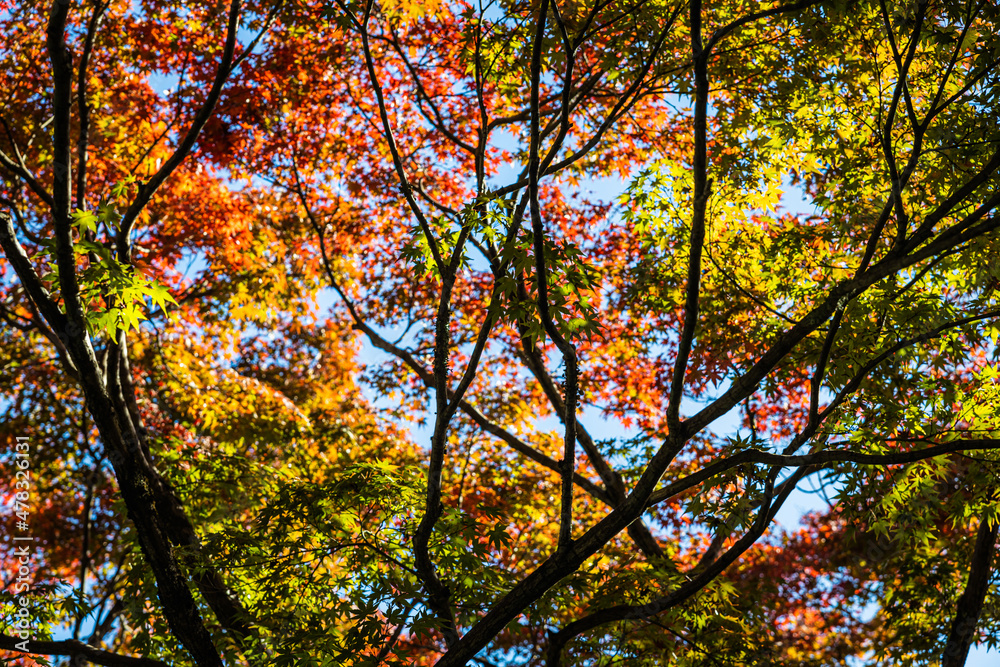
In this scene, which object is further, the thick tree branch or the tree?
the thick tree branch

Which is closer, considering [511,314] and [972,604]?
[511,314]

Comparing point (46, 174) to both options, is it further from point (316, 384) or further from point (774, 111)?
point (774, 111)

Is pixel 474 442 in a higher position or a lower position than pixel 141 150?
lower

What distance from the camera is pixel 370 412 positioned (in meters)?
10.4

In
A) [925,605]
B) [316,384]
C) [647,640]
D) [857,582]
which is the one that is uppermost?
[316,384]

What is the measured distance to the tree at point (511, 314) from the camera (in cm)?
445

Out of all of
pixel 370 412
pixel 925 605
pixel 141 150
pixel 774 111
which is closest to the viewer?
pixel 774 111

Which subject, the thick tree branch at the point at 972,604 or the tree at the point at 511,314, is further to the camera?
the thick tree branch at the point at 972,604

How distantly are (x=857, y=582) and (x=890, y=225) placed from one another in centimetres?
772

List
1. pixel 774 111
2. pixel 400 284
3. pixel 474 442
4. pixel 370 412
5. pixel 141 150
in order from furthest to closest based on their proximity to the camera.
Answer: pixel 370 412
pixel 400 284
pixel 474 442
pixel 141 150
pixel 774 111

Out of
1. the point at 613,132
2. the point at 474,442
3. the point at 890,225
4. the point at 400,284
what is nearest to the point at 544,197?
the point at 613,132

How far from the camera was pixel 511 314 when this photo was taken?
3994 millimetres

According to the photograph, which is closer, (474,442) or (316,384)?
(474,442)

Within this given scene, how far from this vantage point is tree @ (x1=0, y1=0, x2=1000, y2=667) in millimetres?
4449
